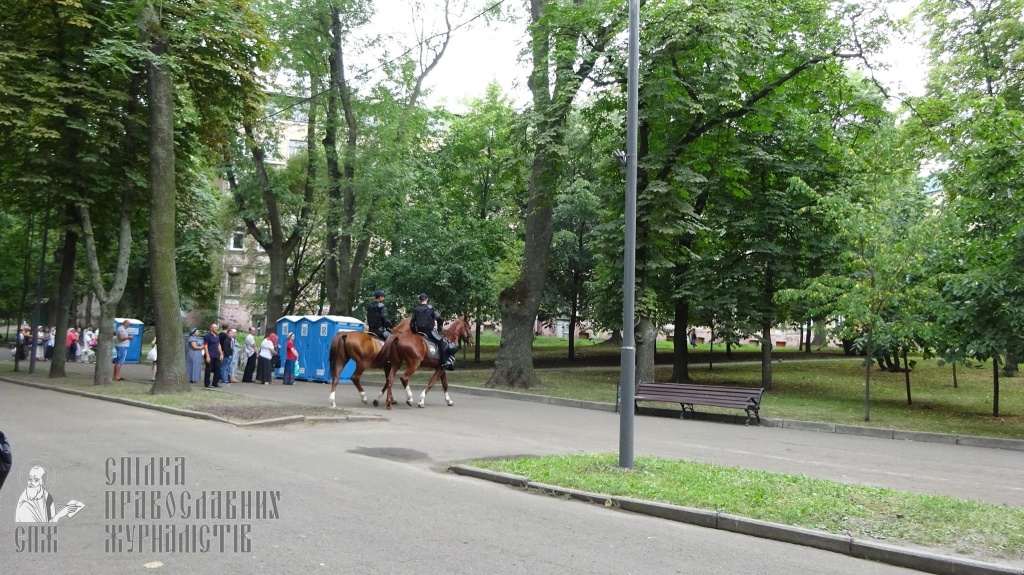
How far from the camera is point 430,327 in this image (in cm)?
1853

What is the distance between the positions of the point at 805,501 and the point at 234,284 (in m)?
66.9

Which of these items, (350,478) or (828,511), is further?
(350,478)

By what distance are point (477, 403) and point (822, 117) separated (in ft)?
47.6

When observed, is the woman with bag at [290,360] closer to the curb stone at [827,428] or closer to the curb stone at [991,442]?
the curb stone at [827,428]

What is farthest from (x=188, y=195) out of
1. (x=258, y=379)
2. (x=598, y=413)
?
(x=598, y=413)

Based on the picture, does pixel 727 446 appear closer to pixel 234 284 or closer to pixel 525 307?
pixel 525 307

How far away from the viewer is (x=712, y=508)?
7680mm

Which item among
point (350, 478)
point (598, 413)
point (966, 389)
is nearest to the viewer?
point (350, 478)

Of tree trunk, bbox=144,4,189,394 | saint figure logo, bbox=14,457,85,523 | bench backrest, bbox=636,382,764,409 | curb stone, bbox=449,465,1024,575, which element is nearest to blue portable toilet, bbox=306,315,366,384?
tree trunk, bbox=144,4,189,394

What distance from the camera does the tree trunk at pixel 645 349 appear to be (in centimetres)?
2256

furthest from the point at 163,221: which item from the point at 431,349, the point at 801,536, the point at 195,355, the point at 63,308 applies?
the point at 801,536

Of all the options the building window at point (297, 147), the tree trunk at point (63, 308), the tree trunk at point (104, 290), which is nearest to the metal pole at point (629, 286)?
the tree trunk at point (104, 290)

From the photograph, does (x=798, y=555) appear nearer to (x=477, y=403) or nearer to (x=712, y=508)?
(x=712, y=508)

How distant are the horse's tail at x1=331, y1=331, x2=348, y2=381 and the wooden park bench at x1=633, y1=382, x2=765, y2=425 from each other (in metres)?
7.30
